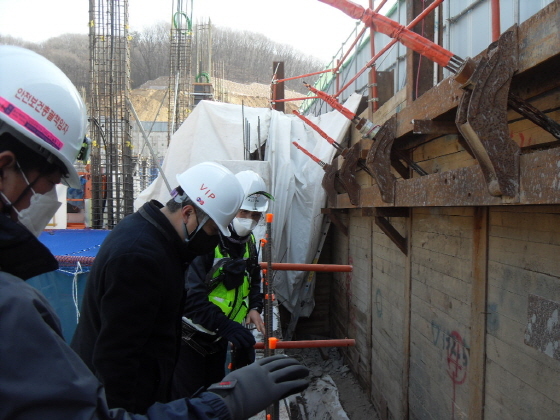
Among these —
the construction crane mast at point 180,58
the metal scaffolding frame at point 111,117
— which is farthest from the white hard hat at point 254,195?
the construction crane mast at point 180,58

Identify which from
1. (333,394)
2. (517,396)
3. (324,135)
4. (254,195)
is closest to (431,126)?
(517,396)

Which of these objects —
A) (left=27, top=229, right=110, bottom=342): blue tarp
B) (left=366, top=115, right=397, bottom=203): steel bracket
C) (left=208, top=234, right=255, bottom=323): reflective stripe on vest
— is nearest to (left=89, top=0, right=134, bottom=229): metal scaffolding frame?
(left=27, top=229, right=110, bottom=342): blue tarp

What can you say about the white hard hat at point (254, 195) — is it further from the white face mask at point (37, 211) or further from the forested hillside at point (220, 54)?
the forested hillside at point (220, 54)

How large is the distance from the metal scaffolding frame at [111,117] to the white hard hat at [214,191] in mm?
10518

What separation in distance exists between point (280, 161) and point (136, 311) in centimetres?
641

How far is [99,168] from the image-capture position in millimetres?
12539

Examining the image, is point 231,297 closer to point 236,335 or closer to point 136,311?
point 236,335

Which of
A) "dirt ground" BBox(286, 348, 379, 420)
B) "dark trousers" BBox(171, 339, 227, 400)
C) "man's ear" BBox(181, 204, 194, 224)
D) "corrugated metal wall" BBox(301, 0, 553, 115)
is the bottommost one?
"dirt ground" BBox(286, 348, 379, 420)

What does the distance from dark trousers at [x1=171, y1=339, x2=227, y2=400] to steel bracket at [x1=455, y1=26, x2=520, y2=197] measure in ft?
7.98

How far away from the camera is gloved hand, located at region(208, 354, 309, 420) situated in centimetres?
139

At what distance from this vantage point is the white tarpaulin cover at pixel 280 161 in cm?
784

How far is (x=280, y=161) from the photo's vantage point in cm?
805

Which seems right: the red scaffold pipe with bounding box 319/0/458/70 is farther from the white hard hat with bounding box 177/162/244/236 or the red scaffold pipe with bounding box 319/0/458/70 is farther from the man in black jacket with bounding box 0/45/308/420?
the man in black jacket with bounding box 0/45/308/420

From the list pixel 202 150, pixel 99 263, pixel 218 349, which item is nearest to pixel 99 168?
pixel 202 150
